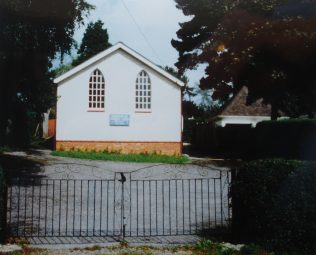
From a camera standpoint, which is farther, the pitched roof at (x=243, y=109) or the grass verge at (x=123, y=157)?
the pitched roof at (x=243, y=109)

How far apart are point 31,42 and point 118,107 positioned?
37.5 feet

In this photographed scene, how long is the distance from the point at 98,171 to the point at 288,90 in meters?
9.46

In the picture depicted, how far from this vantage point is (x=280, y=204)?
7266mm

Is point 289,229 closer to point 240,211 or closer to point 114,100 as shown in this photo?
point 240,211

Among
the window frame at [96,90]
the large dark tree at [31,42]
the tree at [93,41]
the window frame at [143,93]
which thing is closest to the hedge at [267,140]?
the window frame at [143,93]

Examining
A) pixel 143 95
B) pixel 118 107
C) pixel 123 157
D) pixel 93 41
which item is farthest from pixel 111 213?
pixel 93 41

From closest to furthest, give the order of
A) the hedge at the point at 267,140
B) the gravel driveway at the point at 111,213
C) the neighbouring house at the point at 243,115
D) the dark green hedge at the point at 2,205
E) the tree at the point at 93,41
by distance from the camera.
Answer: the dark green hedge at the point at 2,205
the gravel driveway at the point at 111,213
the hedge at the point at 267,140
the neighbouring house at the point at 243,115
the tree at the point at 93,41

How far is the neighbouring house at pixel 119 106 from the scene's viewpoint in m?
Answer: 26.4

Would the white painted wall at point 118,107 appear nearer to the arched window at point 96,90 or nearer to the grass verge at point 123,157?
the arched window at point 96,90

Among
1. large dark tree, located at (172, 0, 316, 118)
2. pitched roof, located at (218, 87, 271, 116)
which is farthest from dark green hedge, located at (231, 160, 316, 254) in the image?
pitched roof, located at (218, 87, 271, 116)

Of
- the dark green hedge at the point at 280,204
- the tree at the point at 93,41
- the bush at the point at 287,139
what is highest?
the tree at the point at 93,41

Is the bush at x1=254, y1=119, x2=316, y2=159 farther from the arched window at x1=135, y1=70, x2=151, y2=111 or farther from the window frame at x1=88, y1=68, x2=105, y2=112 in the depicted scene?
the window frame at x1=88, y1=68, x2=105, y2=112

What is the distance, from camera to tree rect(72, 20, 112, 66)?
58.2 m

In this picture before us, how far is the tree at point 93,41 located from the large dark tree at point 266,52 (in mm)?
44243
